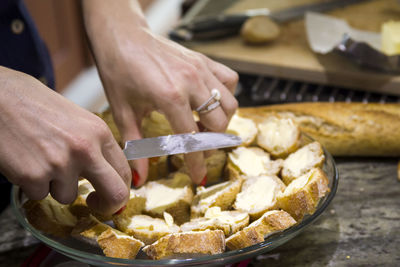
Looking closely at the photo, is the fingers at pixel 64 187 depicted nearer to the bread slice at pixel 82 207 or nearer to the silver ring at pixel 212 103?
the bread slice at pixel 82 207

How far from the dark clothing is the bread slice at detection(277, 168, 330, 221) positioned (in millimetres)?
813

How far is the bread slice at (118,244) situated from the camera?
2.90 feet

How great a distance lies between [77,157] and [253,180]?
450mm

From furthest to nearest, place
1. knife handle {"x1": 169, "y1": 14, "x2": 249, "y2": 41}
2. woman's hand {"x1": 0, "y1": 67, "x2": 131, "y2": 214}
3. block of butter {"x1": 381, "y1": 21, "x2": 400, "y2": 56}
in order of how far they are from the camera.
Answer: knife handle {"x1": 169, "y1": 14, "x2": 249, "y2": 41}, block of butter {"x1": 381, "y1": 21, "x2": 400, "y2": 56}, woman's hand {"x1": 0, "y1": 67, "x2": 131, "y2": 214}

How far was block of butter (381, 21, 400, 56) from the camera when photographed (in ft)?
5.69

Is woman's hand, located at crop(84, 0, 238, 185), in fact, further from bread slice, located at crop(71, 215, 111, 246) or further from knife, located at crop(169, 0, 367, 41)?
knife, located at crop(169, 0, 367, 41)

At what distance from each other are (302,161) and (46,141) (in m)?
0.60

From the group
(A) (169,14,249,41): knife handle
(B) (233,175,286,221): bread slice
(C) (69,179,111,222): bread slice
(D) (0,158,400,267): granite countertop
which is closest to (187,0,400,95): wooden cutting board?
(A) (169,14,249,41): knife handle

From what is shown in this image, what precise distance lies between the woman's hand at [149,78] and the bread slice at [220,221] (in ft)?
0.42

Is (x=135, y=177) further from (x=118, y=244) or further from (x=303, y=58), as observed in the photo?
(x=303, y=58)

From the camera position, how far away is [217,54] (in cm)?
200

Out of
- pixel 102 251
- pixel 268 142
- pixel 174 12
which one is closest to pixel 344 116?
pixel 268 142

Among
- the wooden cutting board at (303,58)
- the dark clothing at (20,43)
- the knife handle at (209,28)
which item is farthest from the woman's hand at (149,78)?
the knife handle at (209,28)

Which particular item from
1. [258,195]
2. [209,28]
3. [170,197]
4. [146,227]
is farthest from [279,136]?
[209,28]
